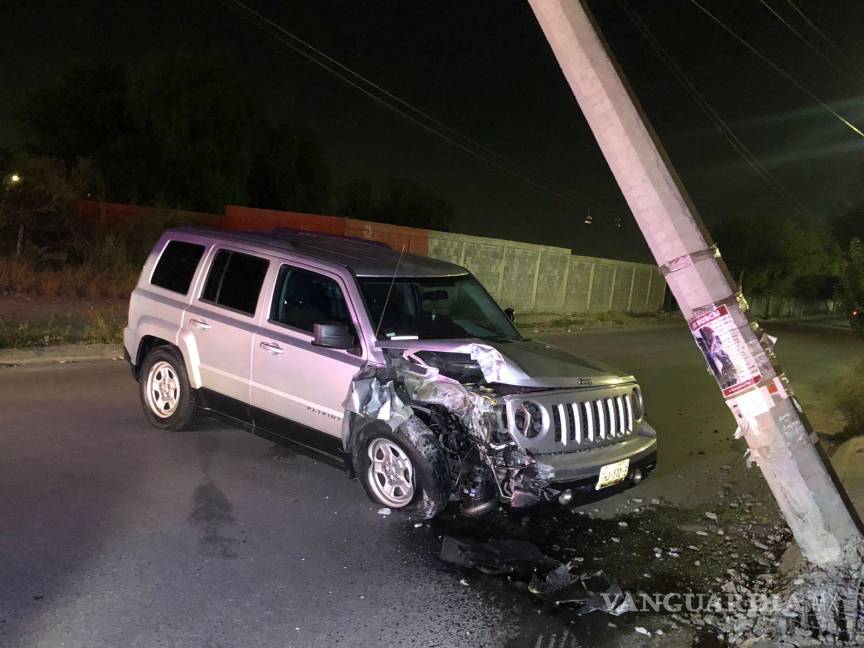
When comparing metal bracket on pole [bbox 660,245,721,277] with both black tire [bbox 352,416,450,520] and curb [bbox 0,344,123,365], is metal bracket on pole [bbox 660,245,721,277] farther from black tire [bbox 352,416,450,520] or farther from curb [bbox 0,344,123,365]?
curb [bbox 0,344,123,365]

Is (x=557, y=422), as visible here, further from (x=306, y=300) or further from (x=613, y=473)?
(x=306, y=300)

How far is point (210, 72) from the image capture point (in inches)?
1165

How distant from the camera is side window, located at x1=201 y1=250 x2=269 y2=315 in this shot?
19.9 ft

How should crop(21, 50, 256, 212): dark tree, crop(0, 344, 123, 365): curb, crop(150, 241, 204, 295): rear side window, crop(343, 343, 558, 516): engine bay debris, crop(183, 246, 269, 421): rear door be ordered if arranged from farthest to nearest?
1. crop(21, 50, 256, 212): dark tree
2. crop(0, 344, 123, 365): curb
3. crop(150, 241, 204, 295): rear side window
4. crop(183, 246, 269, 421): rear door
5. crop(343, 343, 558, 516): engine bay debris

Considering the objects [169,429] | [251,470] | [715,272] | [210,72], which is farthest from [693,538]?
[210,72]

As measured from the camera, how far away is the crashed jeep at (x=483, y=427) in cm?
470

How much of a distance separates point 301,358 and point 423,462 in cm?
137

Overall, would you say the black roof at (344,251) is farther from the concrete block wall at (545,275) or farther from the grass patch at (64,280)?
the concrete block wall at (545,275)

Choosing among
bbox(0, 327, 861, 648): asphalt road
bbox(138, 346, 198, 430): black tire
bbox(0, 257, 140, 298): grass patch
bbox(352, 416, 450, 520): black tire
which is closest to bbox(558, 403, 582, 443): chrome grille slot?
bbox(0, 327, 861, 648): asphalt road

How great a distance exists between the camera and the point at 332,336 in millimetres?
5207

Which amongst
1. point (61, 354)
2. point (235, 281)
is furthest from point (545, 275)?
point (235, 281)

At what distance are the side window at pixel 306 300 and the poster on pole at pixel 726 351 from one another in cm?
267

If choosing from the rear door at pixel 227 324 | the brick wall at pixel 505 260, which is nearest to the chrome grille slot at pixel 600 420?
the rear door at pixel 227 324

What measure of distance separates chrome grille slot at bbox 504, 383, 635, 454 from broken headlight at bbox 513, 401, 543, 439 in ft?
0.07
